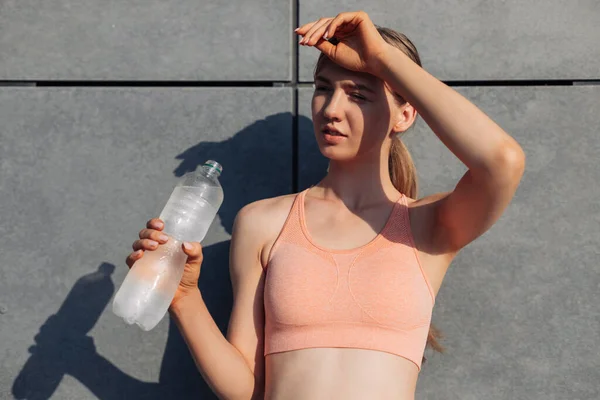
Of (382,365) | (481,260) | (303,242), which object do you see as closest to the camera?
(382,365)

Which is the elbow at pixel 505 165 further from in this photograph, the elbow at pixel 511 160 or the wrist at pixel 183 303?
the wrist at pixel 183 303

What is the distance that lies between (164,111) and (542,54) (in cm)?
136

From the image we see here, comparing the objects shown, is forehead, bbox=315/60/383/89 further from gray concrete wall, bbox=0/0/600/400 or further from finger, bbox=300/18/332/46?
gray concrete wall, bbox=0/0/600/400

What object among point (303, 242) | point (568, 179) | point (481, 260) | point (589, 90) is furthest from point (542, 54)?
point (303, 242)

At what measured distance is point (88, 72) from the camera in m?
2.63

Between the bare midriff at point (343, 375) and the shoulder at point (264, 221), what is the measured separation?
35cm

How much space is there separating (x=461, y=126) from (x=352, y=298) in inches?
22.1

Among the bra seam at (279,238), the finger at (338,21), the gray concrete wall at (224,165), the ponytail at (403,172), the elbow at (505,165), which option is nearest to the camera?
the elbow at (505,165)

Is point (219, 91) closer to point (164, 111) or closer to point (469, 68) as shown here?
point (164, 111)

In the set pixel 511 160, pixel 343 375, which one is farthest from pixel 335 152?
pixel 343 375

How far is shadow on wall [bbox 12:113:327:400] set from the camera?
2520 mm

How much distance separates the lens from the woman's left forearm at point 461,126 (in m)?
1.85

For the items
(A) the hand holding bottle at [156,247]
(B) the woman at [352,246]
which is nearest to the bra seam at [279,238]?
(B) the woman at [352,246]

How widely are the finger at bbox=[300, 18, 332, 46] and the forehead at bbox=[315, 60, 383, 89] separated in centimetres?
15
